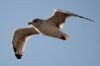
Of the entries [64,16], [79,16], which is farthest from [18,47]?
[79,16]

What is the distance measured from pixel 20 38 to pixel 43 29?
1.92 meters

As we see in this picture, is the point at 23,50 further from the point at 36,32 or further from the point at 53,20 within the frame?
the point at 53,20

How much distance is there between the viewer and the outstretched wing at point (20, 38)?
52.8 ft

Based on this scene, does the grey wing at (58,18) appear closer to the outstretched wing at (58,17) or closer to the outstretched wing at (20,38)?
the outstretched wing at (58,17)

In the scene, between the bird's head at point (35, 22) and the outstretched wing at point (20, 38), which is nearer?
the bird's head at point (35, 22)

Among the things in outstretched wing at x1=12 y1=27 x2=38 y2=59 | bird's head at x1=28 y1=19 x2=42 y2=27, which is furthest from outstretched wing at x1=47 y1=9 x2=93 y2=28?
outstretched wing at x1=12 y1=27 x2=38 y2=59

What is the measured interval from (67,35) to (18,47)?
2694 millimetres

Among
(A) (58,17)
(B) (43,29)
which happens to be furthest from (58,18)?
(B) (43,29)

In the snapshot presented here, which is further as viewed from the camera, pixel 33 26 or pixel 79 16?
pixel 33 26

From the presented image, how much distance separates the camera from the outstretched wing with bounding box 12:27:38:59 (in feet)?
52.8

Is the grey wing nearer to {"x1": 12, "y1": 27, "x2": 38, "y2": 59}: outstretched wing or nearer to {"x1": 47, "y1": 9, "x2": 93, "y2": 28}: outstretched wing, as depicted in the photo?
{"x1": 47, "y1": 9, "x2": 93, "y2": 28}: outstretched wing

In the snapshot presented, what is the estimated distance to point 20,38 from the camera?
1630 centimetres

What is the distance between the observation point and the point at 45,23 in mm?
14820

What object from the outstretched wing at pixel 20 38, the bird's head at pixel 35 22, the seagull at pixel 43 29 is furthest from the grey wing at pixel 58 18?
the outstretched wing at pixel 20 38
